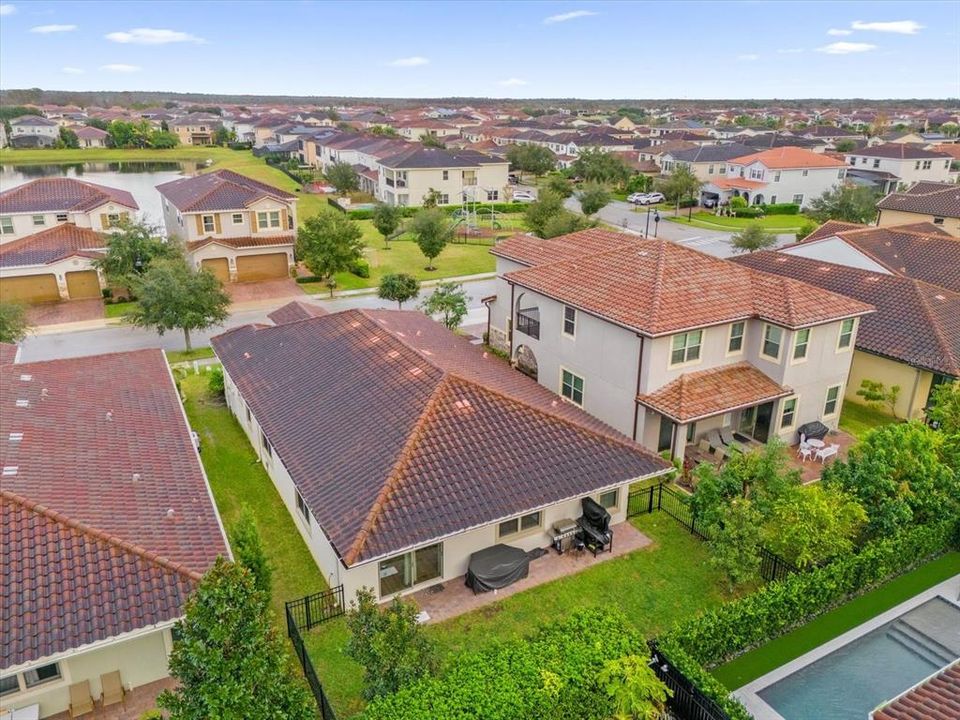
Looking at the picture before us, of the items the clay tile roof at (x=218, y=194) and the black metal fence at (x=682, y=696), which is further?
the clay tile roof at (x=218, y=194)

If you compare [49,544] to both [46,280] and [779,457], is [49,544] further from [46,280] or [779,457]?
[46,280]

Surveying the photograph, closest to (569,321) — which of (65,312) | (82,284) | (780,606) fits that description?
(780,606)

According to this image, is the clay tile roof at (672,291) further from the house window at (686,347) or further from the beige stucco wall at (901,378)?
the beige stucco wall at (901,378)

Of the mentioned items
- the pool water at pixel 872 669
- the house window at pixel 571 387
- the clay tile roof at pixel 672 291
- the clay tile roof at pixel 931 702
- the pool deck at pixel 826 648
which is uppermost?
the clay tile roof at pixel 672 291

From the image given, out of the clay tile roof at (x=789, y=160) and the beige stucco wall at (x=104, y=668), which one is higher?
the clay tile roof at (x=789, y=160)

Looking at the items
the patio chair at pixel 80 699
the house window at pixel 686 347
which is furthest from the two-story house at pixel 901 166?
the patio chair at pixel 80 699

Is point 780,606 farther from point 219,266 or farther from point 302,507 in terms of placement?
point 219,266

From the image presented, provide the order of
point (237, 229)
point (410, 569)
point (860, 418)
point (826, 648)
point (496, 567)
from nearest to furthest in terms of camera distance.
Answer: point (826, 648), point (410, 569), point (496, 567), point (860, 418), point (237, 229)

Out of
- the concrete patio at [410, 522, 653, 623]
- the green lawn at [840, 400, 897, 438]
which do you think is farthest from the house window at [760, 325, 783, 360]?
the concrete patio at [410, 522, 653, 623]
